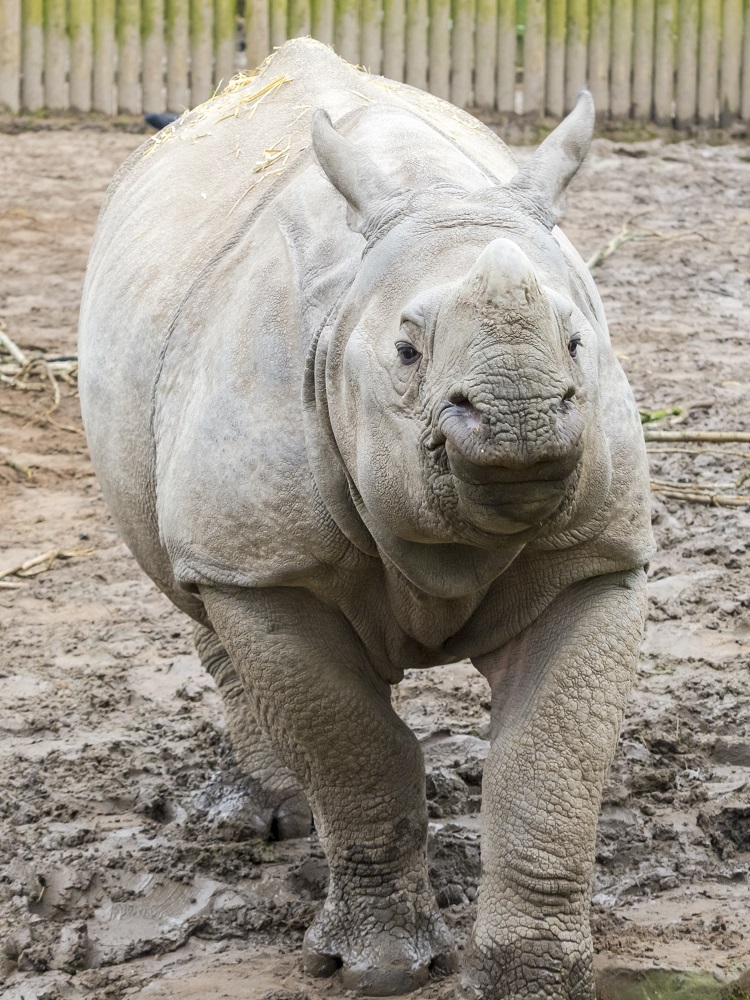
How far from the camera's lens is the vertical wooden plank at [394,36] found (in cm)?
1307

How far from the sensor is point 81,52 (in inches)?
516

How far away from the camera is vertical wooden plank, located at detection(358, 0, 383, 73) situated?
1308 centimetres

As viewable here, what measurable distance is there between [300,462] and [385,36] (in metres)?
10.0

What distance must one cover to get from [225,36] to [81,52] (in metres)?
1.11

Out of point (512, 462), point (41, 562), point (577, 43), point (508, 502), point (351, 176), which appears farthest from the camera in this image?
point (577, 43)

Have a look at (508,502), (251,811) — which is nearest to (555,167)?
(508,502)

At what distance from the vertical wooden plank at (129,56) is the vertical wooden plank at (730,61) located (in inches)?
176

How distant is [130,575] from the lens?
270 inches

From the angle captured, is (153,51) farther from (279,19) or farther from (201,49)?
(279,19)

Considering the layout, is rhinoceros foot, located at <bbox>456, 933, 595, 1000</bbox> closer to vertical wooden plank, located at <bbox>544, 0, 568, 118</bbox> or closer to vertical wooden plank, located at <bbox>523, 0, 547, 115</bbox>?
vertical wooden plank, located at <bbox>523, 0, 547, 115</bbox>

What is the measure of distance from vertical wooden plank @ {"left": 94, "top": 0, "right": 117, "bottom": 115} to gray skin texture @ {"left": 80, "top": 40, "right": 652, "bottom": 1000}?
913 centimetres

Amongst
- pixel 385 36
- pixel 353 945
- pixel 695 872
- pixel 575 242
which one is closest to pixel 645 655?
pixel 695 872

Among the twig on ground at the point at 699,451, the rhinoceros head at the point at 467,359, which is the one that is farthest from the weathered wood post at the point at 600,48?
the rhinoceros head at the point at 467,359

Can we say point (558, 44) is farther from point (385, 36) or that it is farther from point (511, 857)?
point (511, 857)
